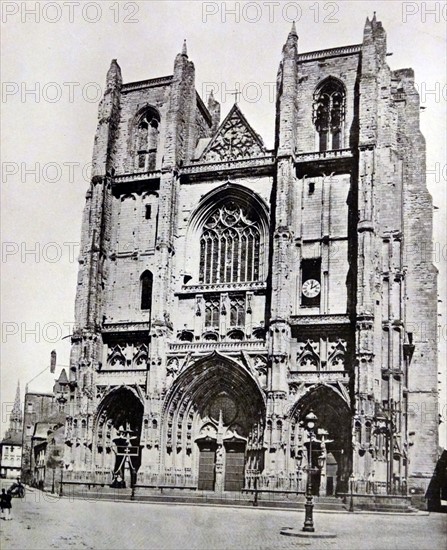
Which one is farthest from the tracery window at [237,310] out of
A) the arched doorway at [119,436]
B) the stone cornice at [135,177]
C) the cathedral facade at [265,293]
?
the stone cornice at [135,177]

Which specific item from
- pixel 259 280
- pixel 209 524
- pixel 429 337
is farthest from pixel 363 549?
pixel 429 337

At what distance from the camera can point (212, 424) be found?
36812mm

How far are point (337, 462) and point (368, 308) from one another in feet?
21.8

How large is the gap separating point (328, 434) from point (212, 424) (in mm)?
5611

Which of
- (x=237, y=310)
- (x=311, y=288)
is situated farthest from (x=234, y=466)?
(x=311, y=288)

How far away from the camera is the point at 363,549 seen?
61.9 ft

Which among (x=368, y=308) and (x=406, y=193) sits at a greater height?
(x=406, y=193)

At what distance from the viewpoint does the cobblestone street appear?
19.0m

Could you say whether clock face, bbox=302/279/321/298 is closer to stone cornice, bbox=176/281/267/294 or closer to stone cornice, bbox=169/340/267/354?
stone cornice, bbox=176/281/267/294

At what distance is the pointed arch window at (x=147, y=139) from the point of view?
137 feet

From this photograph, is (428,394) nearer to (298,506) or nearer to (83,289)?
(298,506)

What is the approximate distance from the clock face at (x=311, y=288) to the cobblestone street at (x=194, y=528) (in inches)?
424

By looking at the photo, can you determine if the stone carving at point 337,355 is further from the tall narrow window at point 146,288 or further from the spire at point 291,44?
the spire at point 291,44

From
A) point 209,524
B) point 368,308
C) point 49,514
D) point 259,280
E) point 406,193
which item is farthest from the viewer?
point 406,193
